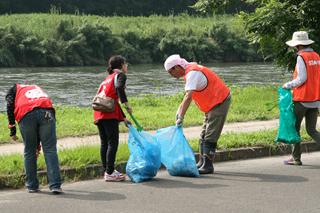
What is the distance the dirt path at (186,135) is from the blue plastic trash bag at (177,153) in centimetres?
240

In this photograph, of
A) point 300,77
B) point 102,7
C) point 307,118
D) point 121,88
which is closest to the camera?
point 121,88

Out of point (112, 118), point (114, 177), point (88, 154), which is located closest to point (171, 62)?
point (112, 118)

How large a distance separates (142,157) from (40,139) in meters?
1.32

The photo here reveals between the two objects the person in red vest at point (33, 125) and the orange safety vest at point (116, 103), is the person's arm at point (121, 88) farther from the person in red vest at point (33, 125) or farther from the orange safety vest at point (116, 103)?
the person in red vest at point (33, 125)

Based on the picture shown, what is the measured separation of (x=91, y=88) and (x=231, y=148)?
19.6 meters

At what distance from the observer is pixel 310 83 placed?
8852 millimetres

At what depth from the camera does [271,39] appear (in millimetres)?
18281

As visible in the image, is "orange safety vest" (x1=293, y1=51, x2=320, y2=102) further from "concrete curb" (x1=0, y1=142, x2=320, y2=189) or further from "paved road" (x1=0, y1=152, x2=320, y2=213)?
"concrete curb" (x1=0, y1=142, x2=320, y2=189)

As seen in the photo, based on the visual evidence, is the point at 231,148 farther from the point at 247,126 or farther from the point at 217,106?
the point at 247,126

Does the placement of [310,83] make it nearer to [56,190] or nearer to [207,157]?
[207,157]

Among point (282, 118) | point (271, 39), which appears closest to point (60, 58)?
point (271, 39)

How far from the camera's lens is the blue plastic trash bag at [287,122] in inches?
352

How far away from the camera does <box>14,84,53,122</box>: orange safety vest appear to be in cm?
731

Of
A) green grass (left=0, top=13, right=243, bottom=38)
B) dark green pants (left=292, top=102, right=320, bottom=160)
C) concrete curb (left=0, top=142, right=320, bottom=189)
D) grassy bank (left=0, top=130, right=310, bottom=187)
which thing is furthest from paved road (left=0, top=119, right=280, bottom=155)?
green grass (left=0, top=13, right=243, bottom=38)
